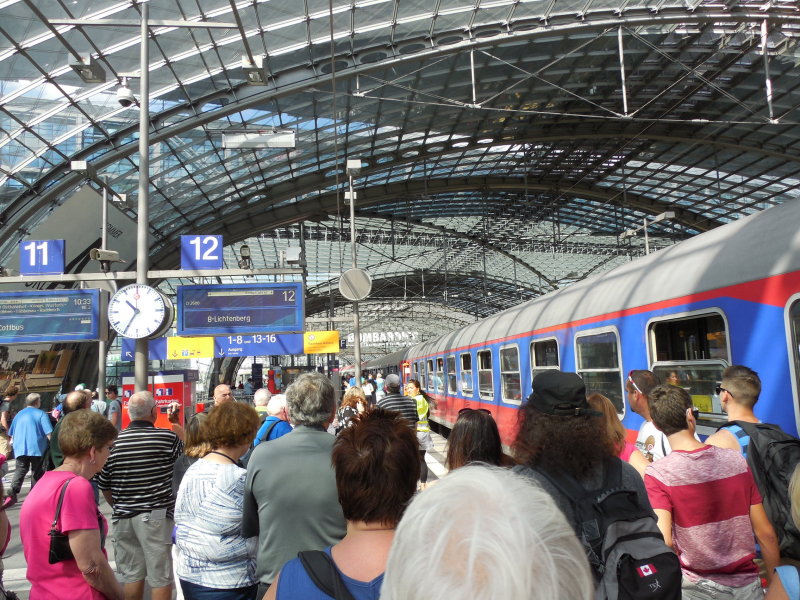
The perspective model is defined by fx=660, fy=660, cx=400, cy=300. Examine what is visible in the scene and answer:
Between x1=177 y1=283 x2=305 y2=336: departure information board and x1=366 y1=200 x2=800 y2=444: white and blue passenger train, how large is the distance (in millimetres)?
4363

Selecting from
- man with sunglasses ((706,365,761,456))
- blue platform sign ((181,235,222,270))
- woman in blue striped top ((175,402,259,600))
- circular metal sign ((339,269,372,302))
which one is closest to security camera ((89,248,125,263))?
blue platform sign ((181,235,222,270))

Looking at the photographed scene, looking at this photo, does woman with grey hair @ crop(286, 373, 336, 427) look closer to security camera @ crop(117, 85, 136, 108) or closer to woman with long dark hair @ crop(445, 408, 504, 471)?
woman with long dark hair @ crop(445, 408, 504, 471)

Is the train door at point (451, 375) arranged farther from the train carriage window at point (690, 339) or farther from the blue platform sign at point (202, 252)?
the train carriage window at point (690, 339)

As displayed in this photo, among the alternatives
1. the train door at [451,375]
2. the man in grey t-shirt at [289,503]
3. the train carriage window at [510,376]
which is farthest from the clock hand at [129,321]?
the train door at [451,375]

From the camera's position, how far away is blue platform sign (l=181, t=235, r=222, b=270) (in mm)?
9898

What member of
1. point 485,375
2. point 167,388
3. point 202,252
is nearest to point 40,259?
point 202,252

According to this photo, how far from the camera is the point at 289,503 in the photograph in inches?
125

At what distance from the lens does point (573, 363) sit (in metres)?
9.35

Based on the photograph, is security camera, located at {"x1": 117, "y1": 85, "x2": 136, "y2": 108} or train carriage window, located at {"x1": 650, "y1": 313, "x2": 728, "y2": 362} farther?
security camera, located at {"x1": 117, "y1": 85, "x2": 136, "y2": 108}

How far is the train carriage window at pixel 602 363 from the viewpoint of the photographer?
8008 mm

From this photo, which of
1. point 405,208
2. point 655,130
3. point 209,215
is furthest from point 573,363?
point 405,208

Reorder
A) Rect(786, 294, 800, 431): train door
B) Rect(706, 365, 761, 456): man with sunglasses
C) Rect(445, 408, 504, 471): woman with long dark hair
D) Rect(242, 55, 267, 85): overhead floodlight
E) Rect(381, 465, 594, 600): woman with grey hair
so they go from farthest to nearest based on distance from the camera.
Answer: Rect(242, 55, 267, 85): overhead floodlight, Rect(786, 294, 800, 431): train door, Rect(445, 408, 504, 471): woman with long dark hair, Rect(706, 365, 761, 456): man with sunglasses, Rect(381, 465, 594, 600): woman with grey hair

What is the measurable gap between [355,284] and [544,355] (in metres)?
3.82

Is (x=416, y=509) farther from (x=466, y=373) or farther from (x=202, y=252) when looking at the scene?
(x=466, y=373)
